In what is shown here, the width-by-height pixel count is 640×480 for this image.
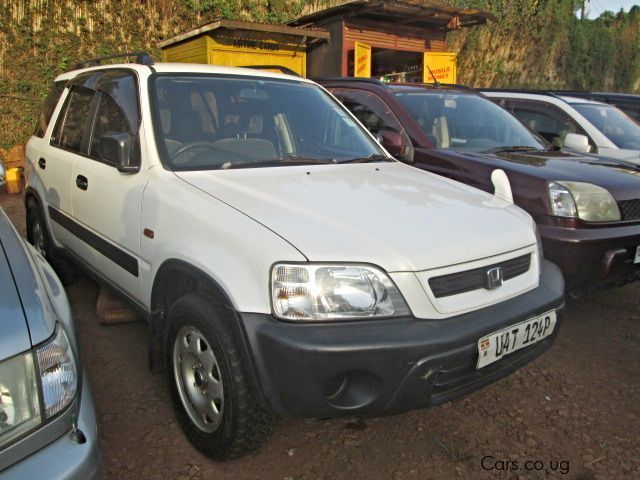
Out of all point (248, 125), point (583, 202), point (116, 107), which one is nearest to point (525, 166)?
point (583, 202)

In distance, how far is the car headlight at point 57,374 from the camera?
4.68ft

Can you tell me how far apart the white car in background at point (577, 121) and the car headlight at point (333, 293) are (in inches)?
171

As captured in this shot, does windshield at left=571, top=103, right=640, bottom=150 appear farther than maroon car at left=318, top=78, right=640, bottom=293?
Yes

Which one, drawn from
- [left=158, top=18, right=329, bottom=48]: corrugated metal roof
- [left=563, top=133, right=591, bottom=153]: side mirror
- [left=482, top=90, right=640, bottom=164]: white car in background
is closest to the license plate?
[left=563, top=133, right=591, bottom=153]: side mirror

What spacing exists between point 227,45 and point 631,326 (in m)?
8.19

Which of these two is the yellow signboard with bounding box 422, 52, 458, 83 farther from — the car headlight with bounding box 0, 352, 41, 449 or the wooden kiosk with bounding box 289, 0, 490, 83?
the car headlight with bounding box 0, 352, 41, 449

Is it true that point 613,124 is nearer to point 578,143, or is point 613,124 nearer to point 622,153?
point 622,153

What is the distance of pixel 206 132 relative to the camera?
111 inches

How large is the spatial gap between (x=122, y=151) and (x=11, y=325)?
136 centimetres

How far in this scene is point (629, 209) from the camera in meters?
3.51

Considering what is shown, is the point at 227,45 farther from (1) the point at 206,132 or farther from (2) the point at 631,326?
(2) the point at 631,326

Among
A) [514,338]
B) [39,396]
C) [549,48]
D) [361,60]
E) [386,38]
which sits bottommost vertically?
[514,338]

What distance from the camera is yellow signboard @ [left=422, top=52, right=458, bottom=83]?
12.9 meters

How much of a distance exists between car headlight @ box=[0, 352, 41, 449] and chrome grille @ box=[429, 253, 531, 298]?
51.8 inches
